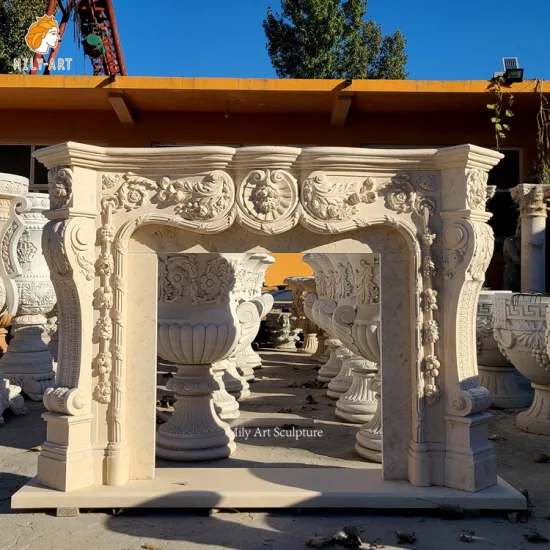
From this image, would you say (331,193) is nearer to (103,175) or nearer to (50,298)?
(103,175)

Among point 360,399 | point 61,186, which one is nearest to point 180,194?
point 61,186

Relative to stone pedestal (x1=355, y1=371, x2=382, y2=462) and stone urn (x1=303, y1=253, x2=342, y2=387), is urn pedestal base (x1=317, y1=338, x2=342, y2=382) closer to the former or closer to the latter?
stone urn (x1=303, y1=253, x2=342, y2=387)

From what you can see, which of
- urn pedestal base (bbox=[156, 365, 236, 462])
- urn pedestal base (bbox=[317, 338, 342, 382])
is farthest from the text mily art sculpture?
urn pedestal base (bbox=[317, 338, 342, 382])

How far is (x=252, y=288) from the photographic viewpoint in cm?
598

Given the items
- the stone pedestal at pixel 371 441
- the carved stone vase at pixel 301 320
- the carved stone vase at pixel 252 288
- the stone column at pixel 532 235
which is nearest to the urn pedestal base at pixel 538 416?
the stone pedestal at pixel 371 441

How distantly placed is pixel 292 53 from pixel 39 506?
1867cm

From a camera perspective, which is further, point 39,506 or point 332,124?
point 332,124

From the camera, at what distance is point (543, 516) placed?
2.74 meters

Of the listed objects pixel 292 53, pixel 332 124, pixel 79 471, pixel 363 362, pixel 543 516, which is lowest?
pixel 543 516

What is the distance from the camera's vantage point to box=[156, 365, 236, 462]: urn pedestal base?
3.58m

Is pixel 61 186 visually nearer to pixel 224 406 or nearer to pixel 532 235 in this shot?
pixel 224 406

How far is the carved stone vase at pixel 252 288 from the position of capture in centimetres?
568

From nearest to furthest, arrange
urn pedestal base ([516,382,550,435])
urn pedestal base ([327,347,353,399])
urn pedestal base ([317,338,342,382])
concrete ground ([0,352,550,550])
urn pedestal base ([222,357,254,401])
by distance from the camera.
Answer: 1. concrete ground ([0,352,550,550])
2. urn pedestal base ([516,382,550,435])
3. urn pedestal base ([327,347,353,399])
4. urn pedestal base ([222,357,254,401])
5. urn pedestal base ([317,338,342,382])

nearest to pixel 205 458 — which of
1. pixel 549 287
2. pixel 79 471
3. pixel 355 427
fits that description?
pixel 79 471
